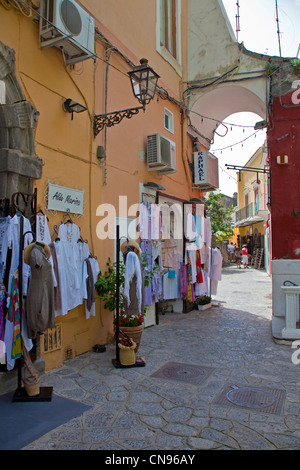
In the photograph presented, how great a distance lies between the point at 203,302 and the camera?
10180 millimetres

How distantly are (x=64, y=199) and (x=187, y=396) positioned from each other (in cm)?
324

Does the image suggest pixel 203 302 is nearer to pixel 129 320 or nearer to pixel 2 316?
pixel 129 320

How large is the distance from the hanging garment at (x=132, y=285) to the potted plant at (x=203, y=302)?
514 cm

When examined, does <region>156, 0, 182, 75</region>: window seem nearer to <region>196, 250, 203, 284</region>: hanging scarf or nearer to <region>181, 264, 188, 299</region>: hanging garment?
<region>196, 250, 203, 284</region>: hanging scarf

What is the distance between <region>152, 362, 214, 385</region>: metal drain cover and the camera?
185 inches

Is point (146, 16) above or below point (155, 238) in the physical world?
above

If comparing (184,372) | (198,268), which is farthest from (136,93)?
(198,268)

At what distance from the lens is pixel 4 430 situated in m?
3.26

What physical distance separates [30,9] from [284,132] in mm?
6394

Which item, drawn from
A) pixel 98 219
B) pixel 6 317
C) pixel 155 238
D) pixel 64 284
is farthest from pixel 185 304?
pixel 6 317

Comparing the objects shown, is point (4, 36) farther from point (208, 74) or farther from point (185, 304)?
point (185, 304)

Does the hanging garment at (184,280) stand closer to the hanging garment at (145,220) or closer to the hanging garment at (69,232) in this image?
the hanging garment at (145,220)

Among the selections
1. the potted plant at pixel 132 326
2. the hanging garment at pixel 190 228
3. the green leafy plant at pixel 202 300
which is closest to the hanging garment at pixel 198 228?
the hanging garment at pixel 190 228

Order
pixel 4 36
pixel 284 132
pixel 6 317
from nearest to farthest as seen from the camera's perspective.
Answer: pixel 6 317, pixel 4 36, pixel 284 132
